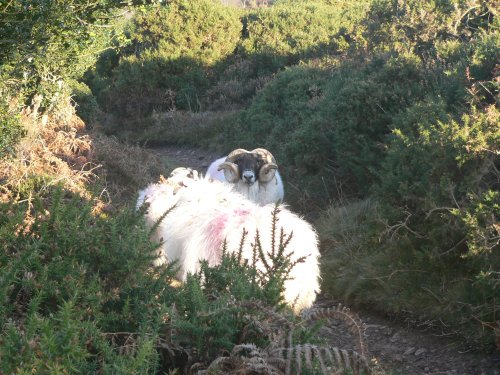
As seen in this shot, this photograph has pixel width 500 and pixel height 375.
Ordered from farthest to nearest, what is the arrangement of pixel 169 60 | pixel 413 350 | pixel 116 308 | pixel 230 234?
pixel 169 60 → pixel 413 350 → pixel 230 234 → pixel 116 308

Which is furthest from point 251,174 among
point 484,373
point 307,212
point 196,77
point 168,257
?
point 196,77

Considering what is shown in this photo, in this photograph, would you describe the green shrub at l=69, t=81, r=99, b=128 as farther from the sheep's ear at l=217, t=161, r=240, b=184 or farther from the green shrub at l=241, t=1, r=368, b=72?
the sheep's ear at l=217, t=161, r=240, b=184

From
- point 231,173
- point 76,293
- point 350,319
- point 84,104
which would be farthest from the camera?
point 84,104

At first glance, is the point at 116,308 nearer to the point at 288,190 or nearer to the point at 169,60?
the point at 288,190

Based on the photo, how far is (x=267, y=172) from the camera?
9.59 metres

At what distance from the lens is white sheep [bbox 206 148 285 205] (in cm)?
949

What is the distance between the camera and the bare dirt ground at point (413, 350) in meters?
5.90

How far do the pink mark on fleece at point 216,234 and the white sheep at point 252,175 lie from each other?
3.18 metres

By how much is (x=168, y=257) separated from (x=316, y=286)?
1468mm

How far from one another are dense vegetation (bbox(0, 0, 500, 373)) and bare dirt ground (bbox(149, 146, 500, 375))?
149 mm

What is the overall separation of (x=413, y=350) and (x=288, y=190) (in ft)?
17.9

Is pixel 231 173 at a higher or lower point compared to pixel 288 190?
higher

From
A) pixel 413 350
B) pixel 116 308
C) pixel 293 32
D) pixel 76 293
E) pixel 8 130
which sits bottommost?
pixel 413 350

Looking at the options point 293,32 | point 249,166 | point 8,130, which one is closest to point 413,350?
point 249,166
